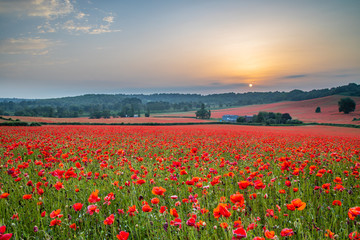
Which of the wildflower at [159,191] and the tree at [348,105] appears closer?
the wildflower at [159,191]

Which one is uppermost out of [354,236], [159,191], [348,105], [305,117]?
[348,105]

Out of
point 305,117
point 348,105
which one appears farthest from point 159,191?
point 348,105

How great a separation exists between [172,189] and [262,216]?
6.28ft

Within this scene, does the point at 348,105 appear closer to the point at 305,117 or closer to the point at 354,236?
the point at 305,117

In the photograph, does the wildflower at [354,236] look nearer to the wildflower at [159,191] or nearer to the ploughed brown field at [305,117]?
the wildflower at [159,191]

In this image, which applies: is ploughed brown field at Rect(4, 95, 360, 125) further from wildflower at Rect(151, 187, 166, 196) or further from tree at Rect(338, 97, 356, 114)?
wildflower at Rect(151, 187, 166, 196)

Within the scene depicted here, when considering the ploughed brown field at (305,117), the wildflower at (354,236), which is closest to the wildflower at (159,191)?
the wildflower at (354,236)

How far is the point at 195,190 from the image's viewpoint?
14.5 ft

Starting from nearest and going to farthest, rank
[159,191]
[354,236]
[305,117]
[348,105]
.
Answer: [354,236], [159,191], [348,105], [305,117]

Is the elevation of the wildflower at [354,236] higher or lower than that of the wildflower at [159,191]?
lower

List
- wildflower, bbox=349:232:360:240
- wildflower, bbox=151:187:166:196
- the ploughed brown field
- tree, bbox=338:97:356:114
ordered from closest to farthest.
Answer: wildflower, bbox=349:232:360:240 → wildflower, bbox=151:187:166:196 → the ploughed brown field → tree, bbox=338:97:356:114

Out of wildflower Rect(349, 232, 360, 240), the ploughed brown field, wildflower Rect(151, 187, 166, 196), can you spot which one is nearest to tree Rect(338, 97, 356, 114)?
the ploughed brown field

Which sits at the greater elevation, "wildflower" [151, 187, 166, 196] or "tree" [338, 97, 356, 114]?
"tree" [338, 97, 356, 114]

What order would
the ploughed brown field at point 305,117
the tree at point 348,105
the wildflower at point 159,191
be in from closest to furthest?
1. the wildflower at point 159,191
2. the ploughed brown field at point 305,117
3. the tree at point 348,105
